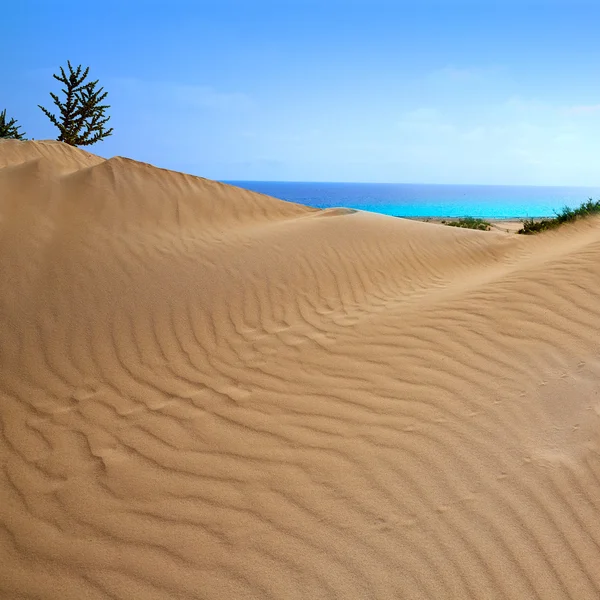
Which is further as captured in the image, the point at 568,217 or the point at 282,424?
the point at 568,217

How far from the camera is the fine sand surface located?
2359 mm

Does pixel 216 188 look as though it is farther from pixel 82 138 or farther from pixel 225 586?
pixel 82 138

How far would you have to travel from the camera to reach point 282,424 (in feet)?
10.8

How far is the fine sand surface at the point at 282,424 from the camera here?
2359 mm

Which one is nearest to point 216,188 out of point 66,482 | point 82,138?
point 66,482

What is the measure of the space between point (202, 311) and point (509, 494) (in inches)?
122

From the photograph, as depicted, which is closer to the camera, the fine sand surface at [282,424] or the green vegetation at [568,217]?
the fine sand surface at [282,424]

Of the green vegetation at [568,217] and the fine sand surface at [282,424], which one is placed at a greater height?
the green vegetation at [568,217]

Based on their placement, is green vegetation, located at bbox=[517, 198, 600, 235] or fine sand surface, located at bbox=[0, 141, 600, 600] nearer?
fine sand surface, located at bbox=[0, 141, 600, 600]

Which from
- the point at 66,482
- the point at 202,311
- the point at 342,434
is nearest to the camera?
the point at 66,482

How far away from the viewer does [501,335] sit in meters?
4.14

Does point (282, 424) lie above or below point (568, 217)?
below

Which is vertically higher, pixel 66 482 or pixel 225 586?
pixel 66 482

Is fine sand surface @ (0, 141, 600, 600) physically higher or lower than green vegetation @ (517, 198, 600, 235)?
lower
